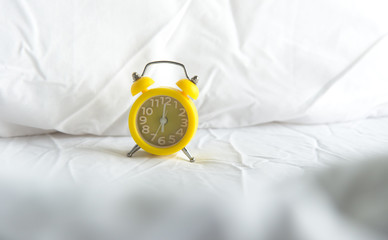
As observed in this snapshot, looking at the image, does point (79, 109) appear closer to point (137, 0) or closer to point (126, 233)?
point (137, 0)

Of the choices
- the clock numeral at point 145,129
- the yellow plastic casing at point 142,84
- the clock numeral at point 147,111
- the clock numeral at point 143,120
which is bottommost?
the clock numeral at point 145,129

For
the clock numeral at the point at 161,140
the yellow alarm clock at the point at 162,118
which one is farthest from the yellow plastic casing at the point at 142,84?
the clock numeral at the point at 161,140

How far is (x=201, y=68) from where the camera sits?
1.01 meters

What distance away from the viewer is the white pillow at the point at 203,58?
0.93 m

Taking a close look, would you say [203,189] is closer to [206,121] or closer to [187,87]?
[187,87]

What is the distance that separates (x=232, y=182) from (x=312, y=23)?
19.9 inches

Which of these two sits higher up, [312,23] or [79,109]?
[312,23]

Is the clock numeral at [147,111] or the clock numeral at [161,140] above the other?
the clock numeral at [147,111]

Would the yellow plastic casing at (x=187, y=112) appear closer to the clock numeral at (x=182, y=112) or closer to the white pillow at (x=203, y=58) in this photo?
the clock numeral at (x=182, y=112)

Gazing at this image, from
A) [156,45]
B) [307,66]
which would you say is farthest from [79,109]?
[307,66]

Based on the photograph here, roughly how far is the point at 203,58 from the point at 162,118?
0.22m

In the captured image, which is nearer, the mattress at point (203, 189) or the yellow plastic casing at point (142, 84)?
the mattress at point (203, 189)

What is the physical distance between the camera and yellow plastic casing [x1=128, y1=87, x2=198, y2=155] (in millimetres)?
847

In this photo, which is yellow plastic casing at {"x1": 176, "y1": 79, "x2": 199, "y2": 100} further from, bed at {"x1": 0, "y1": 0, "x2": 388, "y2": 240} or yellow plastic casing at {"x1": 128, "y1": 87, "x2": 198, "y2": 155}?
bed at {"x1": 0, "y1": 0, "x2": 388, "y2": 240}
